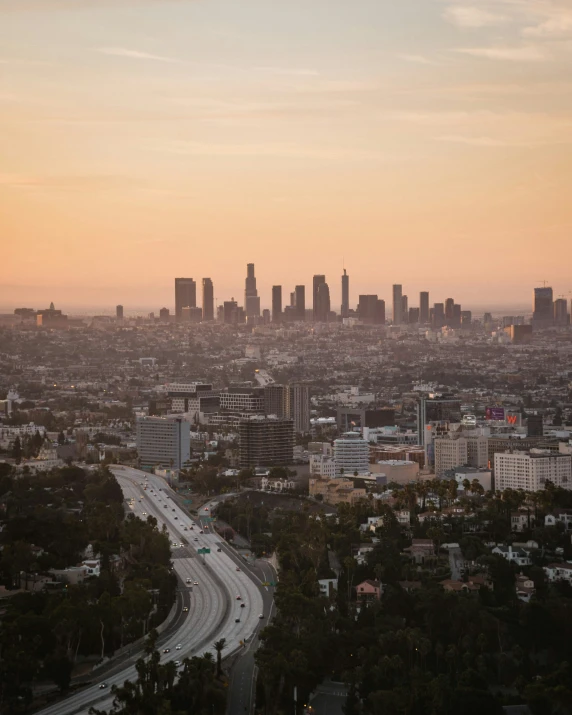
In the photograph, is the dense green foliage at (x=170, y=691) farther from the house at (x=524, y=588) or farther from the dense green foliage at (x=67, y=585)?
the house at (x=524, y=588)

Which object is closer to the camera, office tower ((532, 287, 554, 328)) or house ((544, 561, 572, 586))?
house ((544, 561, 572, 586))

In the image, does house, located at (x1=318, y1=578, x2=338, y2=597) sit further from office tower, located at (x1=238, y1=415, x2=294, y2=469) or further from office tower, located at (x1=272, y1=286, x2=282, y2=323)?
office tower, located at (x1=272, y1=286, x2=282, y2=323)

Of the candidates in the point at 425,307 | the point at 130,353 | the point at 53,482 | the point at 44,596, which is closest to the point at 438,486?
the point at 53,482

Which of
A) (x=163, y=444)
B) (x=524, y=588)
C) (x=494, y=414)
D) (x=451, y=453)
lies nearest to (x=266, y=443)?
(x=163, y=444)

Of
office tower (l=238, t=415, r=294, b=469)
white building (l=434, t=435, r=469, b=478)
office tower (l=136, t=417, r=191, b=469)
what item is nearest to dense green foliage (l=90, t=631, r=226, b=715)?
white building (l=434, t=435, r=469, b=478)

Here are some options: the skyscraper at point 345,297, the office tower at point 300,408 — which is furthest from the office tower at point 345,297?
the office tower at point 300,408

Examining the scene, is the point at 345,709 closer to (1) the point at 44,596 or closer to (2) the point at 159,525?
(1) the point at 44,596

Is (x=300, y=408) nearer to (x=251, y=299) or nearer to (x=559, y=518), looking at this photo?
(x=559, y=518)
